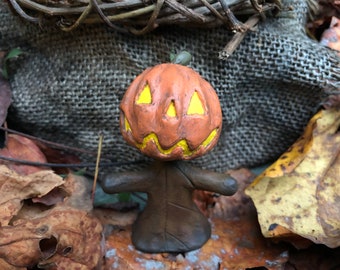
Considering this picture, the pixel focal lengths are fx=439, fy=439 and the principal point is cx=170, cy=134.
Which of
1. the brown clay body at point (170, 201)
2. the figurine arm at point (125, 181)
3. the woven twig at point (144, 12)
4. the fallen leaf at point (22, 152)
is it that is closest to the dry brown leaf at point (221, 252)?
the brown clay body at point (170, 201)

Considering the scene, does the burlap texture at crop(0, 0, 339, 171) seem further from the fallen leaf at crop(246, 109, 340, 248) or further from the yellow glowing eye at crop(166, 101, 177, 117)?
the yellow glowing eye at crop(166, 101, 177, 117)

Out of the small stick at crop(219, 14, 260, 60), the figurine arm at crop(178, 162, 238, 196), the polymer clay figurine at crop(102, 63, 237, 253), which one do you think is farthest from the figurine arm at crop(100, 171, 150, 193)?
the small stick at crop(219, 14, 260, 60)

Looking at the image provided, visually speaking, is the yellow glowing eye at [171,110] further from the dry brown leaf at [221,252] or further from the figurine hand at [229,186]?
the dry brown leaf at [221,252]

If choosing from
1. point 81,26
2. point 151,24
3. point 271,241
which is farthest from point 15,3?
point 271,241

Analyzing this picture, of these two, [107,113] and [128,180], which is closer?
[128,180]

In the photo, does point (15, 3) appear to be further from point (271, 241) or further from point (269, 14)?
point (271, 241)

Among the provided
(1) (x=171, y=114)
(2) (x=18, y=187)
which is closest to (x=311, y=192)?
(1) (x=171, y=114)
